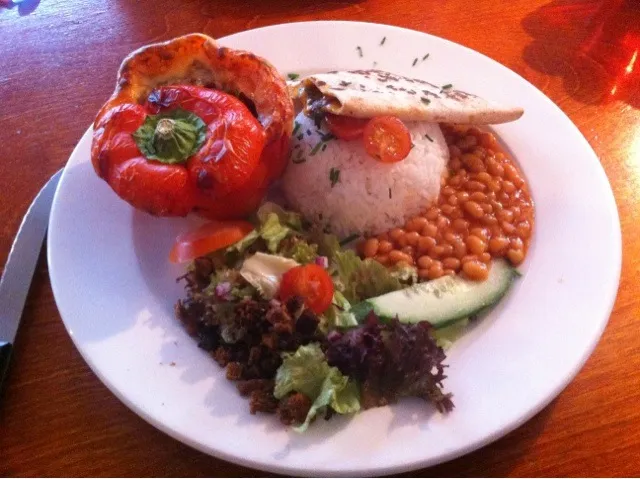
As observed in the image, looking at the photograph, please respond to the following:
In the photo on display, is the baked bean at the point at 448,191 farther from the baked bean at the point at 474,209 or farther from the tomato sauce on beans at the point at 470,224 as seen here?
the baked bean at the point at 474,209

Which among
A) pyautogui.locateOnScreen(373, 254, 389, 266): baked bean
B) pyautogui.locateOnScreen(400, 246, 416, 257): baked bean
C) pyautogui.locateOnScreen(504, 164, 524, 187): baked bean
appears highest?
pyautogui.locateOnScreen(504, 164, 524, 187): baked bean

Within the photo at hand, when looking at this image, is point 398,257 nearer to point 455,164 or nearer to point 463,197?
point 463,197

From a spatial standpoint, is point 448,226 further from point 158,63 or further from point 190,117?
point 158,63

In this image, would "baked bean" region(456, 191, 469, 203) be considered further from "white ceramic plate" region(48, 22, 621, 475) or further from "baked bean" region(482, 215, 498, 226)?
"white ceramic plate" region(48, 22, 621, 475)

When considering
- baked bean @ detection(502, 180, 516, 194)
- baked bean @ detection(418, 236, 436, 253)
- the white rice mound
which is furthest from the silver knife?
baked bean @ detection(502, 180, 516, 194)

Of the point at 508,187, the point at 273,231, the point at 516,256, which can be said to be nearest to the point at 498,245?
the point at 516,256

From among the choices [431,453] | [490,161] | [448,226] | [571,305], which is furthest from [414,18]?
[431,453]
